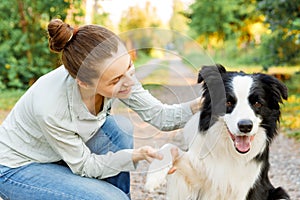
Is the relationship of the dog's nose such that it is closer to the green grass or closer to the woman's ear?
the woman's ear

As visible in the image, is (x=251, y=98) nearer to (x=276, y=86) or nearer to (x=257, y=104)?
(x=257, y=104)

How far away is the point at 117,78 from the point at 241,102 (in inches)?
34.7

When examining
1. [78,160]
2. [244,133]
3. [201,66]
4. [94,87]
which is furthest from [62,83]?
[244,133]

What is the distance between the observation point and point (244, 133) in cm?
310

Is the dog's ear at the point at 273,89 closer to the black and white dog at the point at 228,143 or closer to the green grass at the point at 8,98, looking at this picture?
the black and white dog at the point at 228,143

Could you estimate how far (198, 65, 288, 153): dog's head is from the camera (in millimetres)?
3107

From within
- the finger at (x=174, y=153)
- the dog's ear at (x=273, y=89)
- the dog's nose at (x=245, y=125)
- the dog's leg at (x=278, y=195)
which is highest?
the dog's ear at (x=273, y=89)

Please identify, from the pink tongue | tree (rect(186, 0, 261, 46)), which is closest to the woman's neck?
the pink tongue

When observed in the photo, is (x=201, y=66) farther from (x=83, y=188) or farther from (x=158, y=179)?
(x=83, y=188)

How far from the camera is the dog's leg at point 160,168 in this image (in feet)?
10.1

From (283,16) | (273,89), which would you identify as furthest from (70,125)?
(283,16)

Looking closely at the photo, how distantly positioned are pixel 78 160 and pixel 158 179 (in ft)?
2.14

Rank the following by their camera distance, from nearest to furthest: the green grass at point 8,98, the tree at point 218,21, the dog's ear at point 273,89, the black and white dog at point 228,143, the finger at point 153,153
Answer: the finger at point 153,153
the black and white dog at point 228,143
the dog's ear at point 273,89
the green grass at point 8,98
the tree at point 218,21

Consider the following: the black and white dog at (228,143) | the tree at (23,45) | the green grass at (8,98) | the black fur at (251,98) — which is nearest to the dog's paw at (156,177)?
the black and white dog at (228,143)
